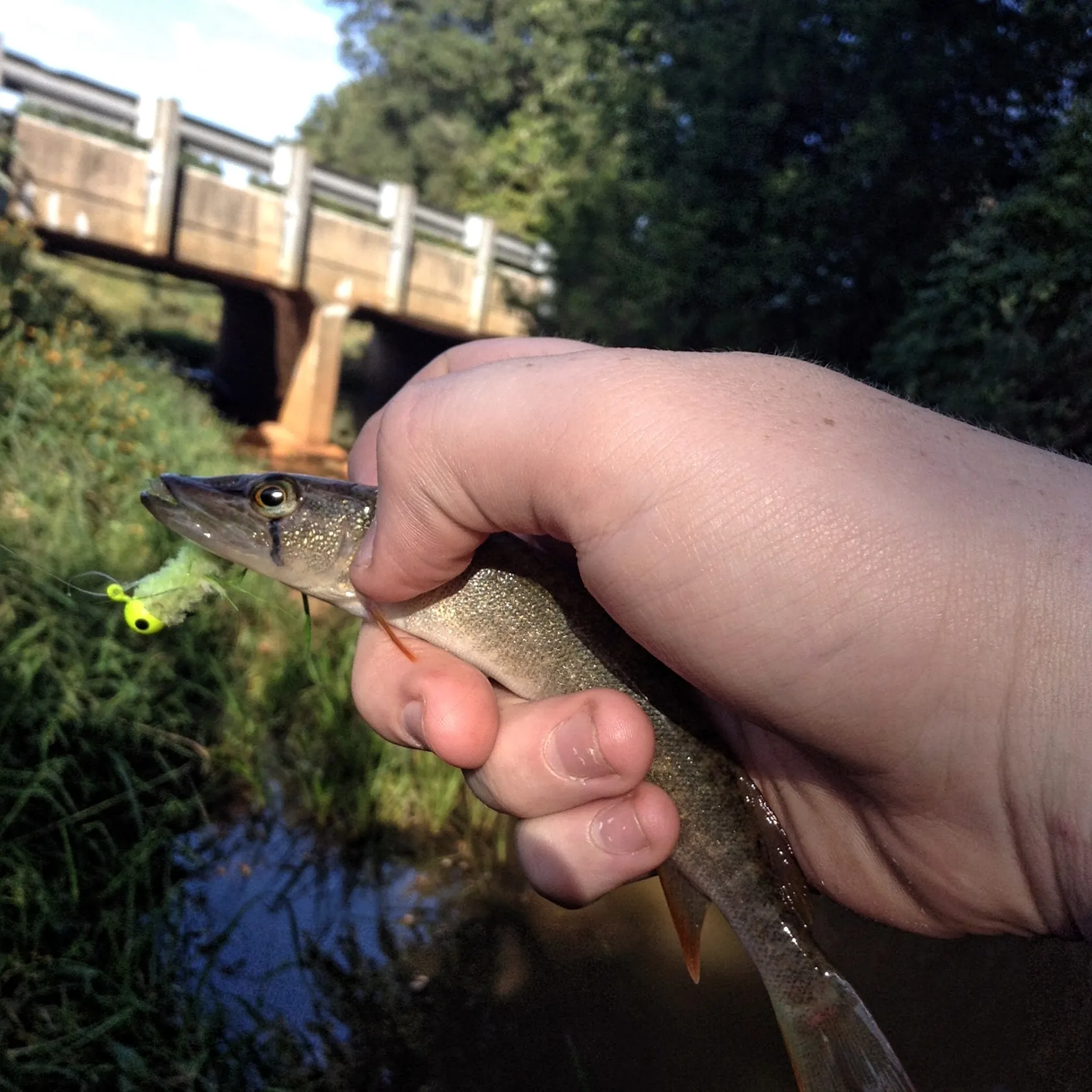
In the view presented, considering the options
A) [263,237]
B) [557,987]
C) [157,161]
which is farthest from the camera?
[263,237]

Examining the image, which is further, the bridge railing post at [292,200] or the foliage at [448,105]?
the foliage at [448,105]

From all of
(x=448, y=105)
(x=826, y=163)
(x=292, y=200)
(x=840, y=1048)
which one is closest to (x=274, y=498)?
(x=840, y=1048)

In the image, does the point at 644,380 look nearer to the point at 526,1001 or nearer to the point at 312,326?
the point at 526,1001

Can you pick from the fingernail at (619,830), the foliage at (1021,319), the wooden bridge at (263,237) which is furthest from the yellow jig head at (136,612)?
the wooden bridge at (263,237)

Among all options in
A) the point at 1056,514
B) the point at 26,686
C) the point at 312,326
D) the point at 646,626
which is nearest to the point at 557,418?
the point at 646,626

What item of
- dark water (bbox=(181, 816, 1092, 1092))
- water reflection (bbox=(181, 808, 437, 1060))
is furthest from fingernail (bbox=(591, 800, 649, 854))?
water reflection (bbox=(181, 808, 437, 1060))

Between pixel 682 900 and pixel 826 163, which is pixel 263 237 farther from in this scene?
pixel 682 900

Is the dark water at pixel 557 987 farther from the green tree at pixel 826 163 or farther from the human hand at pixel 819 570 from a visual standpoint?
the green tree at pixel 826 163

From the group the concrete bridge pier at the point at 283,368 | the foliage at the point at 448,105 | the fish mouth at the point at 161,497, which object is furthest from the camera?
the foliage at the point at 448,105
